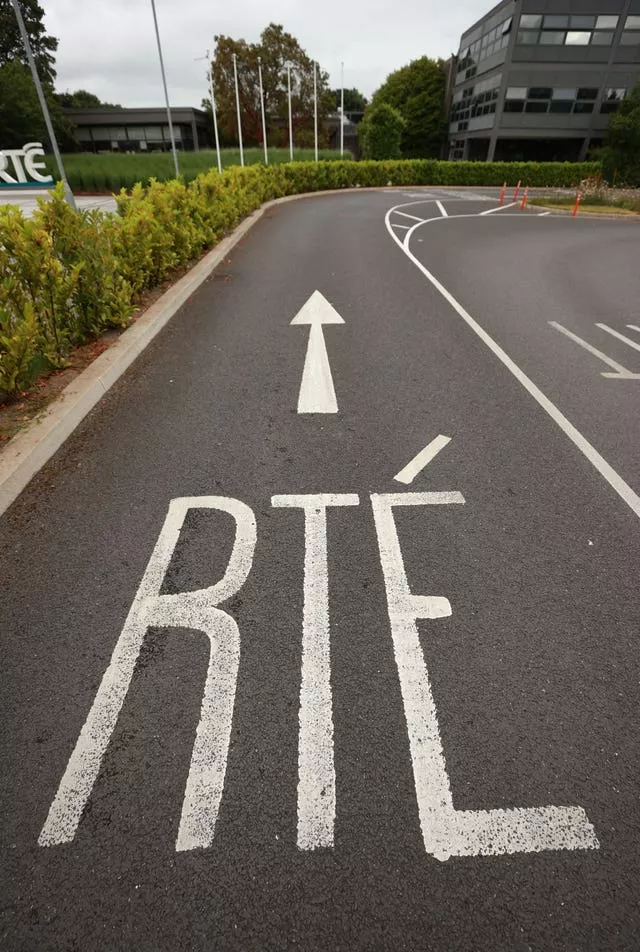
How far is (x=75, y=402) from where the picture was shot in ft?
15.3

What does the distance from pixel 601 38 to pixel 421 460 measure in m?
57.6

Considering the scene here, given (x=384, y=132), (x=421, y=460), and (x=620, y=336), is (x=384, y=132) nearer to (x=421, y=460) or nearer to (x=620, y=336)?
(x=620, y=336)

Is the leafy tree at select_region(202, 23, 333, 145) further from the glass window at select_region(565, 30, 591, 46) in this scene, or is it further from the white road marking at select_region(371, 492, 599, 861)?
the white road marking at select_region(371, 492, 599, 861)

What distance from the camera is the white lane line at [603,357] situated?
19.6ft

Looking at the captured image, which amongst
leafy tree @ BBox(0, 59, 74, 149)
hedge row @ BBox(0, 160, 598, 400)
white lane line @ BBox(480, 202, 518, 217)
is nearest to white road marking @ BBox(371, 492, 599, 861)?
hedge row @ BBox(0, 160, 598, 400)

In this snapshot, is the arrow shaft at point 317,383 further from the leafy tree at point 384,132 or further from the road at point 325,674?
the leafy tree at point 384,132

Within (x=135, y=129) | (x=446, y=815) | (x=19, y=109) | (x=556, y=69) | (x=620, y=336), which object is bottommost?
(x=620, y=336)

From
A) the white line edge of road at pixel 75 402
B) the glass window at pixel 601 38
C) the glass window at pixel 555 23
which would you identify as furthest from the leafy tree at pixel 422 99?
the white line edge of road at pixel 75 402

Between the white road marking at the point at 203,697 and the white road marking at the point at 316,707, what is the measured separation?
1.17 feet

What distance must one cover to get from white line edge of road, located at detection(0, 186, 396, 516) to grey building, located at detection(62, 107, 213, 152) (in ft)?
222

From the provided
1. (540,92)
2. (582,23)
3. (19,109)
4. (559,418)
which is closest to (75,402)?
(559,418)

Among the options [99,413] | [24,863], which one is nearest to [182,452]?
[99,413]

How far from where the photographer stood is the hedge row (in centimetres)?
462

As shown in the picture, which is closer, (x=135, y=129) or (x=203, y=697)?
(x=203, y=697)
